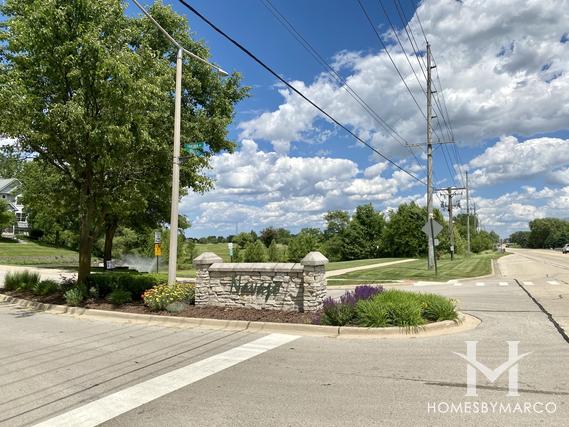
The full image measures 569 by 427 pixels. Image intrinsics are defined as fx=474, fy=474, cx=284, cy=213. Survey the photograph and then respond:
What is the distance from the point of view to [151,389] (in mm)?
→ 5902

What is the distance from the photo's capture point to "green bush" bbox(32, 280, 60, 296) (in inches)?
605

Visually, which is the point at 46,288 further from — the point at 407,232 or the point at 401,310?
the point at 407,232

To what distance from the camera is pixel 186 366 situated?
7.02 meters

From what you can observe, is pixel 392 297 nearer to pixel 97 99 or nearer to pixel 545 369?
pixel 545 369

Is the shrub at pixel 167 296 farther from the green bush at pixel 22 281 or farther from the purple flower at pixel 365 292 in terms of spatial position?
the green bush at pixel 22 281

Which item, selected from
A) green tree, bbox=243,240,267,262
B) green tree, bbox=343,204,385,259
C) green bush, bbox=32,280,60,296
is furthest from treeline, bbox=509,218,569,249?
green bush, bbox=32,280,60,296

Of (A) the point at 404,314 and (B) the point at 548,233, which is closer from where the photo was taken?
(A) the point at 404,314

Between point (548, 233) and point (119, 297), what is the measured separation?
177 metres

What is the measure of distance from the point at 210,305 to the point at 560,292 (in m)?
12.7

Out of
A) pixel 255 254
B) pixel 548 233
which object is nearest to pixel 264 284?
pixel 255 254

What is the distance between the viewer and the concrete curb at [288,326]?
29.5 feet

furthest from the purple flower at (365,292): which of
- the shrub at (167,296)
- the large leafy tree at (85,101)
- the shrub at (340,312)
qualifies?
the large leafy tree at (85,101)

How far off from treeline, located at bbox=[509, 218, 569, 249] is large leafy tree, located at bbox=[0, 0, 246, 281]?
157813 mm

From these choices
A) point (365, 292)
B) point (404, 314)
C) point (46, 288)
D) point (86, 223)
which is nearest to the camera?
point (404, 314)
